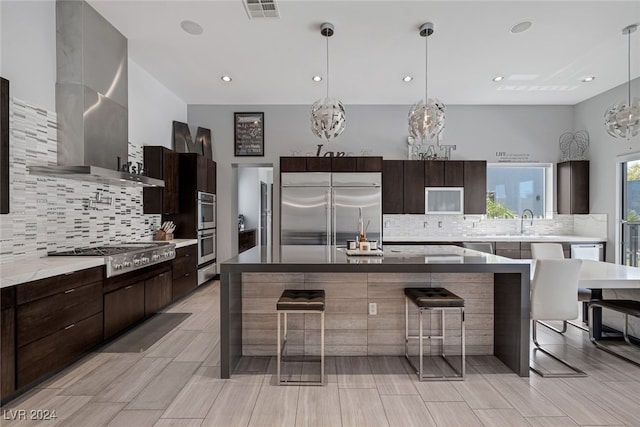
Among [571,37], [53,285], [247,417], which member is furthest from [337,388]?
[571,37]

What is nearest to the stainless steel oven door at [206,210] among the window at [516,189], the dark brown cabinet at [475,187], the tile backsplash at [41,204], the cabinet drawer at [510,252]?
the tile backsplash at [41,204]

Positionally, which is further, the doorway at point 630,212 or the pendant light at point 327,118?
the doorway at point 630,212

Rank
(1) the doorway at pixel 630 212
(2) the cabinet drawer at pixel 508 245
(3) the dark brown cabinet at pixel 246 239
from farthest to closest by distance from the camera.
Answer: (3) the dark brown cabinet at pixel 246 239 → (2) the cabinet drawer at pixel 508 245 → (1) the doorway at pixel 630 212

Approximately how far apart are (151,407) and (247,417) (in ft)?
2.17

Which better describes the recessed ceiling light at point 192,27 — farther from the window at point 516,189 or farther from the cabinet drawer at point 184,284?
the window at point 516,189

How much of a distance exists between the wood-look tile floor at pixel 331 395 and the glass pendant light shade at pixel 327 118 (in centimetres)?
205

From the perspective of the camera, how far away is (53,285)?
2508 mm

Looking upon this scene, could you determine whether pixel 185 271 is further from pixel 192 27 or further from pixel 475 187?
pixel 475 187

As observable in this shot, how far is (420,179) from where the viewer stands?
5.97 metres

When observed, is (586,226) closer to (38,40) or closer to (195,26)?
(195,26)

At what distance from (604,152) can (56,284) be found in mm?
7394

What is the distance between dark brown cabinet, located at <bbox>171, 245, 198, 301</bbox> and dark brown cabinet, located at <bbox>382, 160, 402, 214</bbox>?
3181 millimetres

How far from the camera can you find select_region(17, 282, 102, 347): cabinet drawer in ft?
7.50

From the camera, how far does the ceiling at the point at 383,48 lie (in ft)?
11.1
